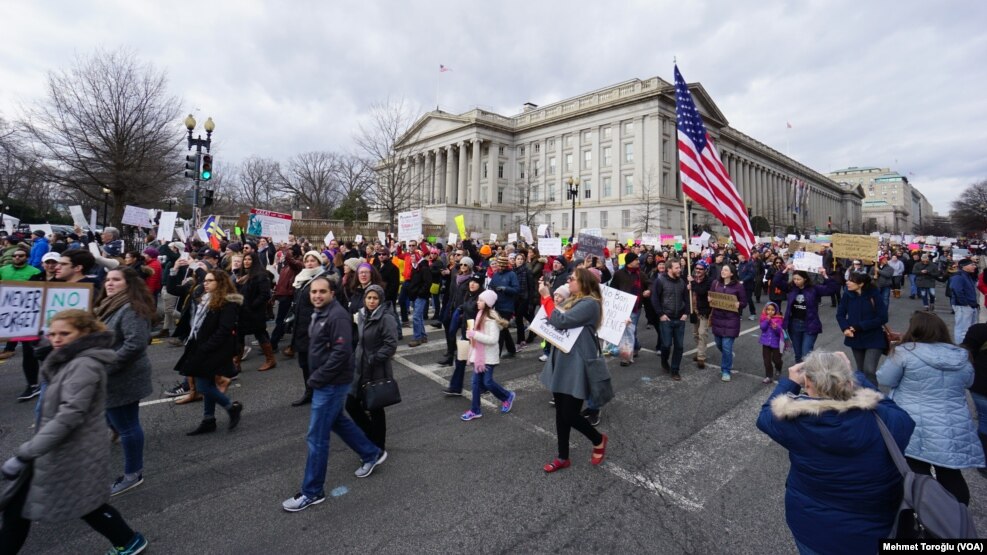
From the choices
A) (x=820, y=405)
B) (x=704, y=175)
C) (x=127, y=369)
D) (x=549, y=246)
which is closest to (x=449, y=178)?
(x=549, y=246)

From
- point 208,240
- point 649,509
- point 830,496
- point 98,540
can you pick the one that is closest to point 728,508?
point 649,509

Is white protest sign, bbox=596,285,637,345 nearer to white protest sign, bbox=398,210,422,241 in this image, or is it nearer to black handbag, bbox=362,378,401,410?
black handbag, bbox=362,378,401,410

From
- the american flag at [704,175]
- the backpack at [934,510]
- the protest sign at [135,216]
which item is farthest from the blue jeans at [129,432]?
the protest sign at [135,216]

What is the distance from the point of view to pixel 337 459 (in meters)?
4.41

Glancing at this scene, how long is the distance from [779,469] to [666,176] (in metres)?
57.0

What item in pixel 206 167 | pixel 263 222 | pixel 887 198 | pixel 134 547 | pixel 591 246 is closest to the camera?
pixel 134 547

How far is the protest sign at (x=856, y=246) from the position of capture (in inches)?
481

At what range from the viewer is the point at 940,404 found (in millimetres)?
3328

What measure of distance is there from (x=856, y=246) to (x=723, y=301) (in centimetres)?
859

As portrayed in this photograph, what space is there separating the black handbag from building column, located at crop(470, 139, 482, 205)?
63691 millimetres

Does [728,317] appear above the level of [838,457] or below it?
above

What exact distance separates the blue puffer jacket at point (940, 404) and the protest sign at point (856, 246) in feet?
36.1

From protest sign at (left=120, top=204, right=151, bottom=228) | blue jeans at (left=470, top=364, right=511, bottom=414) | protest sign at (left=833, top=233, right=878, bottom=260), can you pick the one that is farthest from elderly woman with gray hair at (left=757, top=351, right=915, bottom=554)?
protest sign at (left=120, top=204, right=151, bottom=228)

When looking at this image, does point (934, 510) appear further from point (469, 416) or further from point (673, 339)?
point (673, 339)
